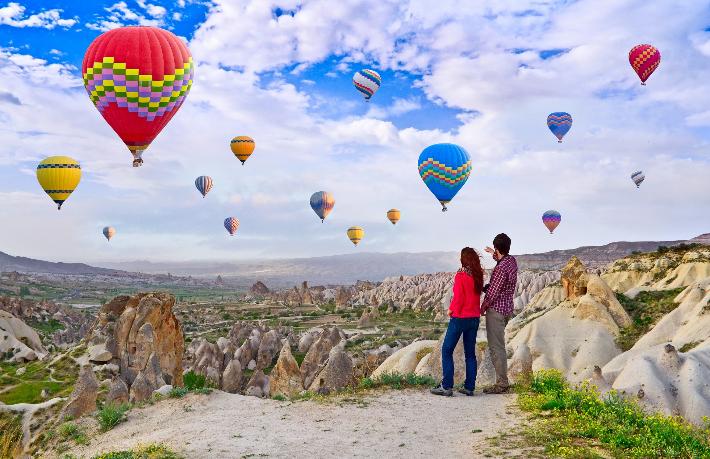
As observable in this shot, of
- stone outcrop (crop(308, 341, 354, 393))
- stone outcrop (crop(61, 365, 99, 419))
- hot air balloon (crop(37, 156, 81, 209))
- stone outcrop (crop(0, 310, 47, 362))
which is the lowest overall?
stone outcrop (crop(0, 310, 47, 362))

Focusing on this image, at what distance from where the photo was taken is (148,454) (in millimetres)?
Answer: 9555

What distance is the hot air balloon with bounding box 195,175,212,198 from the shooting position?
9812 cm

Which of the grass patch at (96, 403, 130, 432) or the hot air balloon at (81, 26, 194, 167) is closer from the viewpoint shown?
the grass patch at (96, 403, 130, 432)

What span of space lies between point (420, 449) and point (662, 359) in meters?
24.4

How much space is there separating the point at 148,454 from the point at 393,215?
4357 inches

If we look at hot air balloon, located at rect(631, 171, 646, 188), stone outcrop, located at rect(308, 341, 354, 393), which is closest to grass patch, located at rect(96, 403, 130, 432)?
stone outcrop, located at rect(308, 341, 354, 393)

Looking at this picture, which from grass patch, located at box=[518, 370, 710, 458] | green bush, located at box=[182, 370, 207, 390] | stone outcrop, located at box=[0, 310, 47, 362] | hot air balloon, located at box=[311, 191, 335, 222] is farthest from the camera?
hot air balloon, located at box=[311, 191, 335, 222]

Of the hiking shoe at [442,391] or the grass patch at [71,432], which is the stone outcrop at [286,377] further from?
the hiking shoe at [442,391]

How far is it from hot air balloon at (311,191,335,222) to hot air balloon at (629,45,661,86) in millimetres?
48943

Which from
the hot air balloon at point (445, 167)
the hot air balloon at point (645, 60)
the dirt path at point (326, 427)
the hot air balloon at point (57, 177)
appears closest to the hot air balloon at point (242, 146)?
the hot air balloon at point (57, 177)

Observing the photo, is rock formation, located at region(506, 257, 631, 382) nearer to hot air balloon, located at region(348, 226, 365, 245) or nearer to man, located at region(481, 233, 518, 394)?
man, located at region(481, 233, 518, 394)

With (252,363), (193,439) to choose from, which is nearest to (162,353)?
(252,363)

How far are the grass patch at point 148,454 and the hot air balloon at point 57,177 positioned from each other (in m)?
51.5

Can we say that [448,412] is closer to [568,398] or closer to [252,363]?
[568,398]
